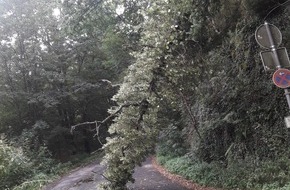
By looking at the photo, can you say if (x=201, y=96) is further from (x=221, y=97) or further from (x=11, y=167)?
(x=11, y=167)

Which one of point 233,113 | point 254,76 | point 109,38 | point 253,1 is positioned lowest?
point 233,113

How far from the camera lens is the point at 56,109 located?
26016 millimetres

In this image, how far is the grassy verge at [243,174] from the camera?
7.32 metres

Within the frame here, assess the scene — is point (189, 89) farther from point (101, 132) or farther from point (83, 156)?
A: point (101, 132)

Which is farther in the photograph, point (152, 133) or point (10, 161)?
point (10, 161)

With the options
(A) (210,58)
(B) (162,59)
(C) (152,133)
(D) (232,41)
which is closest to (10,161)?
(C) (152,133)

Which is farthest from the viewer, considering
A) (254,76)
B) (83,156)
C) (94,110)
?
(94,110)

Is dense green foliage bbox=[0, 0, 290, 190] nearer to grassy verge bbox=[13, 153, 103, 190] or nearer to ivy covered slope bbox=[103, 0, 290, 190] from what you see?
ivy covered slope bbox=[103, 0, 290, 190]

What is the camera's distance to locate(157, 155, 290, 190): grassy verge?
732cm

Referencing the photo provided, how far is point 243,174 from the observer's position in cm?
840

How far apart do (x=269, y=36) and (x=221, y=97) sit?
691cm

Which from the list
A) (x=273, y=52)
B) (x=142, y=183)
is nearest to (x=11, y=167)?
(x=142, y=183)

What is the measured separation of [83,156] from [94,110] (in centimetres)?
480

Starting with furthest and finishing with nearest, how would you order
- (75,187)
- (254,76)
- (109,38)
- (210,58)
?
1. (109,38)
2. (75,187)
3. (210,58)
4. (254,76)
